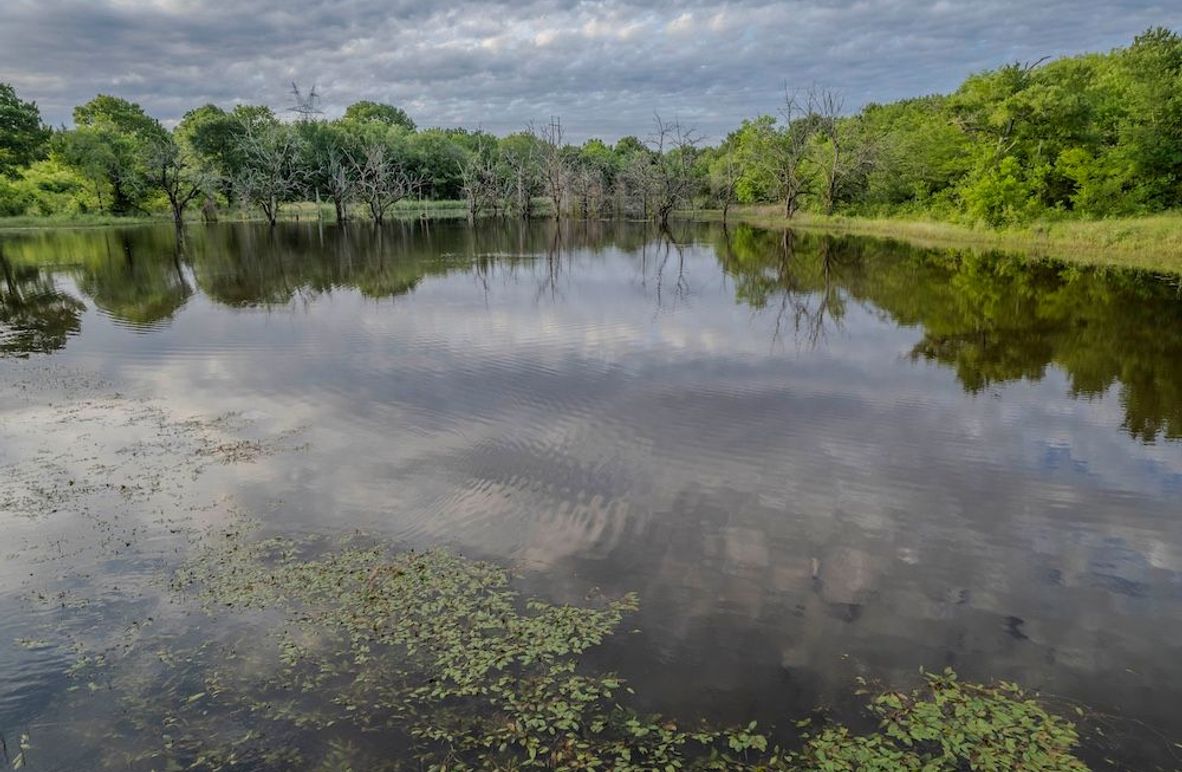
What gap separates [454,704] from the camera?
5.78 m

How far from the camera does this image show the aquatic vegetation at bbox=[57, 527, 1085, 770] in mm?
5246

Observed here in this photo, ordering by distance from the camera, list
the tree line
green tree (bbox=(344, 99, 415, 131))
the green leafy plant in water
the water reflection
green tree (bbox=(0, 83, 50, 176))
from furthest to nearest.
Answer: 1. green tree (bbox=(344, 99, 415, 131))
2. green tree (bbox=(0, 83, 50, 176))
3. the tree line
4. the water reflection
5. the green leafy plant in water

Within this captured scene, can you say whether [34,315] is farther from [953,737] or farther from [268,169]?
[268,169]

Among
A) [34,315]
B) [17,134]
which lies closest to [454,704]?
[34,315]

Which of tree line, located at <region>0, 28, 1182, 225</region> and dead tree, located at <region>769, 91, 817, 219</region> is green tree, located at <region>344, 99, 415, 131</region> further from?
dead tree, located at <region>769, 91, 817, 219</region>

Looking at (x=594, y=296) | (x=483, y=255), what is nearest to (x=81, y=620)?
(x=594, y=296)

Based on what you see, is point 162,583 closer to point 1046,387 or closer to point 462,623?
point 462,623

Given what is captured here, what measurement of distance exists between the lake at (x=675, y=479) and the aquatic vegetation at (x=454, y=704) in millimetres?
256

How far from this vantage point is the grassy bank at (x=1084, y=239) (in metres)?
30.5

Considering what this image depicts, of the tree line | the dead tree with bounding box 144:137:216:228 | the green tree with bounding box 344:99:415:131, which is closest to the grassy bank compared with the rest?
the tree line

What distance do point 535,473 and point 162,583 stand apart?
15.8 feet

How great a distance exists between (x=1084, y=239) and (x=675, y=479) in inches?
1358

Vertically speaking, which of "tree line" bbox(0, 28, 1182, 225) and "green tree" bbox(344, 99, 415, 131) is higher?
"green tree" bbox(344, 99, 415, 131)

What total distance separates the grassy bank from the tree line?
60.8 inches
